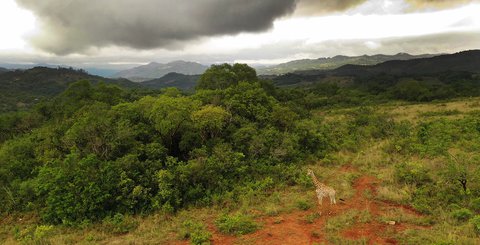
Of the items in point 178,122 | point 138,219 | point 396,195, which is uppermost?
point 178,122

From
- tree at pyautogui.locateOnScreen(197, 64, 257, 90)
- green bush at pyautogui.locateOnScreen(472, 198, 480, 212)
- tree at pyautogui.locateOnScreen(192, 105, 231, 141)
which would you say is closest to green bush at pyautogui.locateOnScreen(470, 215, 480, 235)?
green bush at pyautogui.locateOnScreen(472, 198, 480, 212)

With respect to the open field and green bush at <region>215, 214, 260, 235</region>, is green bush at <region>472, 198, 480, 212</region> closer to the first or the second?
the open field

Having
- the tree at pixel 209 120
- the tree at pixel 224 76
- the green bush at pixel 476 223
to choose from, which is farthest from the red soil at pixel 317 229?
the tree at pixel 224 76

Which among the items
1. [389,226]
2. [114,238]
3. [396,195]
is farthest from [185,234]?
[396,195]

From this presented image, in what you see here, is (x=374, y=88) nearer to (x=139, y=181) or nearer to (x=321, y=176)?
(x=321, y=176)

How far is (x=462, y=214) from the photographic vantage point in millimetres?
12141

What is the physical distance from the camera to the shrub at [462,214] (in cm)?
1206

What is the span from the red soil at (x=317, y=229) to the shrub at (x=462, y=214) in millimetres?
1505

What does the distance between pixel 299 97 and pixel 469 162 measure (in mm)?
45043

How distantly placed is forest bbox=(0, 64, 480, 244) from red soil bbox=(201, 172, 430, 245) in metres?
0.09

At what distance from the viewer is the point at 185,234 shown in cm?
1270

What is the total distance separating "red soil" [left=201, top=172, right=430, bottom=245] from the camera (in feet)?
37.3

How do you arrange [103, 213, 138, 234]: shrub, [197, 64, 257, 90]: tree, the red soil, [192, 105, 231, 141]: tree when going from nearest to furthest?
the red soil
[103, 213, 138, 234]: shrub
[192, 105, 231, 141]: tree
[197, 64, 257, 90]: tree

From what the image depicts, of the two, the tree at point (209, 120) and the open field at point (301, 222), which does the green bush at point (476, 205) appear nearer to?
the open field at point (301, 222)
